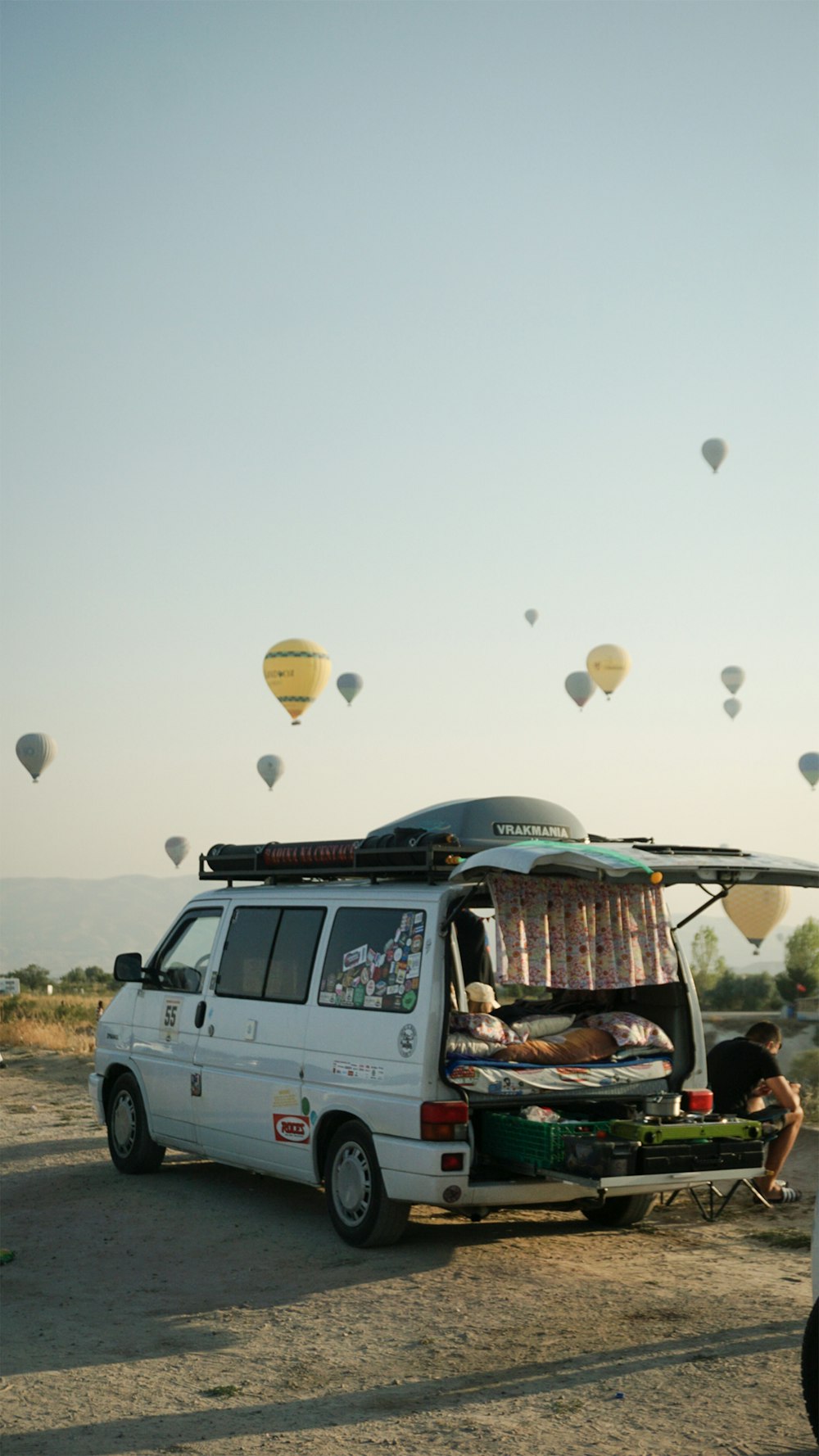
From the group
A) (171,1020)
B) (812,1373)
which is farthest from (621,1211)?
(812,1373)

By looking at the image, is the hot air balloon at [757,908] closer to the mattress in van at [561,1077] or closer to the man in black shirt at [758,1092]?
the man in black shirt at [758,1092]

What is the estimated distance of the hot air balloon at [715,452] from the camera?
159ft

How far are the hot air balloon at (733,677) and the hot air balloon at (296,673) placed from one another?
902 inches

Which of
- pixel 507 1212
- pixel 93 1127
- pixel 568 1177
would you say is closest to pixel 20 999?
pixel 93 1127

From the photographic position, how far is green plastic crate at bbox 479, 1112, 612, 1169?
834cm

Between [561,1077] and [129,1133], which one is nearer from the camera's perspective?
[561,1077]

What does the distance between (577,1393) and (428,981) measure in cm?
271

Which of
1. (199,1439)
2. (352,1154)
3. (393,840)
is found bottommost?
(199,1439)

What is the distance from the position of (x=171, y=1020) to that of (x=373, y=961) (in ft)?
8.96

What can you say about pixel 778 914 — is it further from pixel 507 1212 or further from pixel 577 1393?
pixel 577 1393

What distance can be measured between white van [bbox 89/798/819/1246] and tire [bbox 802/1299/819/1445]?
2572mm

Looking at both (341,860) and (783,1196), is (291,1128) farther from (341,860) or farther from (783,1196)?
(783,1196)

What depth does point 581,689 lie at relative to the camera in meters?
53.5

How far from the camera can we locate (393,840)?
945 cm
